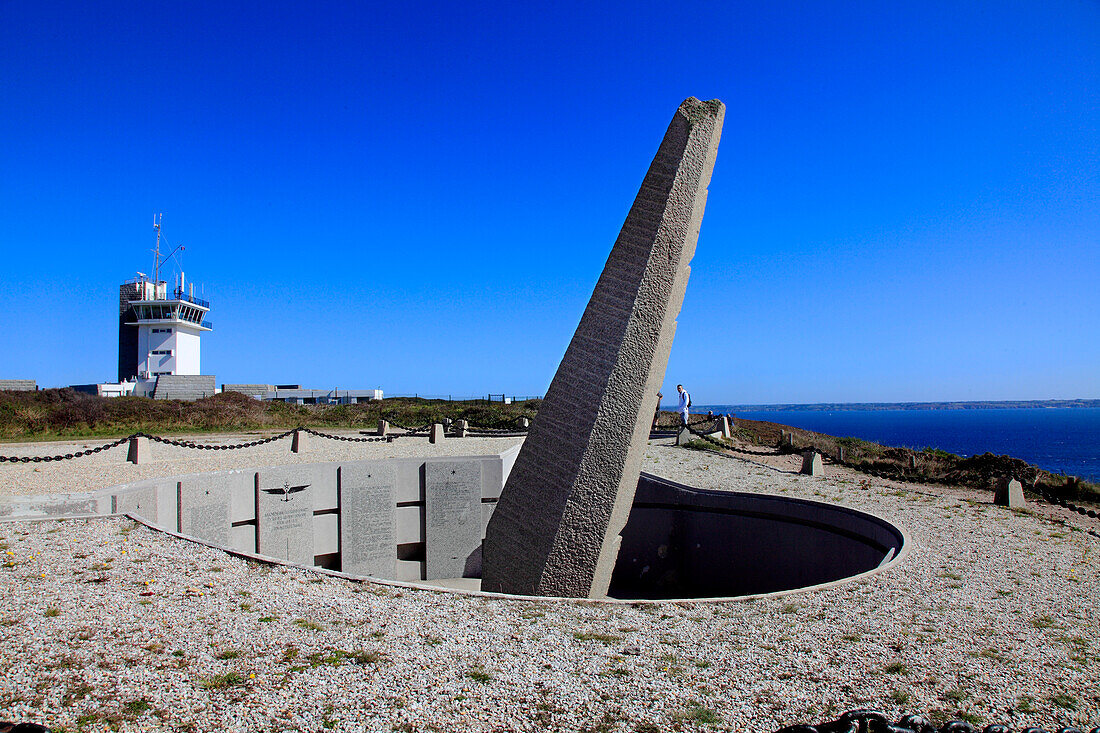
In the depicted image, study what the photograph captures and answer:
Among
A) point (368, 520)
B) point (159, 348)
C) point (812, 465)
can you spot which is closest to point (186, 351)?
point (159, 348)

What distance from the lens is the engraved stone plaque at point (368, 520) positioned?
32.2 ft

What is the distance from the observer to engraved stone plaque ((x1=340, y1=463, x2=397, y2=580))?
9.80 m

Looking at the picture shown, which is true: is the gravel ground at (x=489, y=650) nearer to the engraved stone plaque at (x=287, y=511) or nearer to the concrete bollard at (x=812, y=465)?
the engraved stone plaque at (x=287, y=511)

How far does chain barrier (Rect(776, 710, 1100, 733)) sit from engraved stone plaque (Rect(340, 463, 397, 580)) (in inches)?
316

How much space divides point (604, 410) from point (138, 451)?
944 cm

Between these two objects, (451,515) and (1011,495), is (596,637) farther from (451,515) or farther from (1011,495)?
(1011,495)

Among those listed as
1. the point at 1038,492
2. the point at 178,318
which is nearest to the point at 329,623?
the point at 1038,492

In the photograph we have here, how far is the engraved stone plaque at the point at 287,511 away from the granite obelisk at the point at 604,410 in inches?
154

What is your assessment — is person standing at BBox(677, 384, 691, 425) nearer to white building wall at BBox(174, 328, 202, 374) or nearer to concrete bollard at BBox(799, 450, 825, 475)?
concrete bollard at BBox(799, 450, 825, 475)

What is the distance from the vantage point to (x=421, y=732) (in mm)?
2848

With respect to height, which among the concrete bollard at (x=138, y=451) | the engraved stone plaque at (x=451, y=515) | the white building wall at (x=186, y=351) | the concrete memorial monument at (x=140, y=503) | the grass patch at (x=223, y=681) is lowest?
the engraved stone plaque at (x=451, y=515)

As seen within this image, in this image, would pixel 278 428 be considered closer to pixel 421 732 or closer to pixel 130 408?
pixel 130 408

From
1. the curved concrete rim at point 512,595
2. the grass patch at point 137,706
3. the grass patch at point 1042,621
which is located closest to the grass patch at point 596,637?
the curved concrete rim at point 512,595

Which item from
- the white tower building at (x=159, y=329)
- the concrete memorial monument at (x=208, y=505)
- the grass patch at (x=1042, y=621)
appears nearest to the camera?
the grass patch at (x=1042, y=621)
